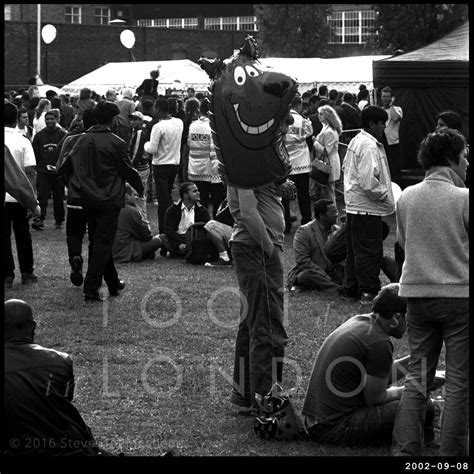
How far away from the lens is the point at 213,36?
50.0m

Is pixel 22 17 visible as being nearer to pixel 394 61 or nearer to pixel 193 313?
pixel 394 61

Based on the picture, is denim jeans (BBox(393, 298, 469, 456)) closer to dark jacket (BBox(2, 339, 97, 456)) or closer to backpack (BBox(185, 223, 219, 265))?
dark jacket (BBox(2, 339, 97, 456))

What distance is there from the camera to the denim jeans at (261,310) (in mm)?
6445

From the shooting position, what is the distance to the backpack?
1305cm

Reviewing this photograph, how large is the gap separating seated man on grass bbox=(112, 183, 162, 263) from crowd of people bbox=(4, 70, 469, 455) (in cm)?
Answer: 2

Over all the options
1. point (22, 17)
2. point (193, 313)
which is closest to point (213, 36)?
point (22, 17)

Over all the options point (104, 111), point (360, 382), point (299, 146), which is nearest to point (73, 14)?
point (299, 146)

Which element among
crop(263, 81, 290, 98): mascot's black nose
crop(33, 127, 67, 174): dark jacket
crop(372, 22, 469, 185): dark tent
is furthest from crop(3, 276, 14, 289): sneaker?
crop(372, 22, 469, 185): dark tent

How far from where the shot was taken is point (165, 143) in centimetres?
1475

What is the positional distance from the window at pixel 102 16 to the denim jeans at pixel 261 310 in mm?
50603

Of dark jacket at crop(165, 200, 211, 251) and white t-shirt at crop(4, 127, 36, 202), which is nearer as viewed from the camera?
white t-shirt at crop(4, 127, 36, 202)

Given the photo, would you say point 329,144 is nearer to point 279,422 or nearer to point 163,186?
point 163,186

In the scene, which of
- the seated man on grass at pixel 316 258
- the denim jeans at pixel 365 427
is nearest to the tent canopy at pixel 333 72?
the seated man on grass at pixel 316 258

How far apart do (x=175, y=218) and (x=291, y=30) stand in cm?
2983
